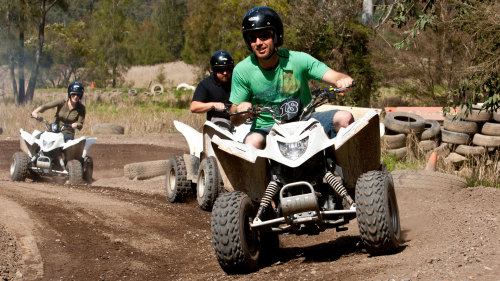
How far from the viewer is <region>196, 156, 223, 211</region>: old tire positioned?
8477 mm

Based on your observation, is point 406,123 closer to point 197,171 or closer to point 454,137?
point 454,137

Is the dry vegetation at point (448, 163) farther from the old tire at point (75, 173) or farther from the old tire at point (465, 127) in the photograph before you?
the old tire at point (75, 173)

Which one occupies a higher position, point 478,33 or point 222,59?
point 478,33

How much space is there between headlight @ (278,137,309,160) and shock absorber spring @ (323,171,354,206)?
333 millimetres

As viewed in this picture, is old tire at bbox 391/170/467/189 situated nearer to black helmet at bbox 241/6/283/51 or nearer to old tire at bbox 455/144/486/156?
black helmet at bbox 241/6/283/51

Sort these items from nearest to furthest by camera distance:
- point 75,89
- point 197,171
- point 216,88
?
point 197,171 < point 216,88 < point 75,89

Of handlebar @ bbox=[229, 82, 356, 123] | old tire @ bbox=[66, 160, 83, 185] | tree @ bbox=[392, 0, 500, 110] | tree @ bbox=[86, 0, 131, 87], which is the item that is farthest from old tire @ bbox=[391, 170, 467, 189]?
tree @ bbox=[86, 0, 131, 87]

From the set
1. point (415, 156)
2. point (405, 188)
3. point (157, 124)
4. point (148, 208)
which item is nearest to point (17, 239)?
point (148, 208)

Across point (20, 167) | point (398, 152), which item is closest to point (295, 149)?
point (398, 152)

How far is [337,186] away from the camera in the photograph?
5.45 metres

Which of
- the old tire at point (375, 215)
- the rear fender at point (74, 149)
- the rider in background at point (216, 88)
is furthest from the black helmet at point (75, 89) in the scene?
the old tire at point (375, 215)

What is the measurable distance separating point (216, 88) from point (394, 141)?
4.46 meters

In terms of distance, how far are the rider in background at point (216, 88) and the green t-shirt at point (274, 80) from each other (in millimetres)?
3215

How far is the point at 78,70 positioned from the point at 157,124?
127 ft
